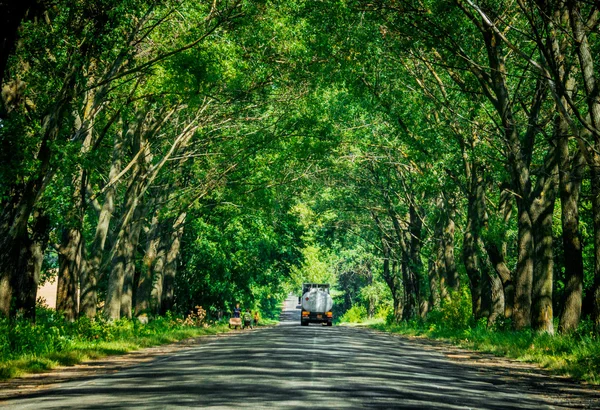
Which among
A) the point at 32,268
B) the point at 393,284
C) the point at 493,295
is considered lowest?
the point at 493,295

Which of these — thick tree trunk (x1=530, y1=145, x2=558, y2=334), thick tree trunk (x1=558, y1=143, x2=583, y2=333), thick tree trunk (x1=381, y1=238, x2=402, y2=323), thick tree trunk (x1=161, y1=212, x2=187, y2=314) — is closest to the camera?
thick tree trunk (x1=558, y1=143, x2=583, y2=333)

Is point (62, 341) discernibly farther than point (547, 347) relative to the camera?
No

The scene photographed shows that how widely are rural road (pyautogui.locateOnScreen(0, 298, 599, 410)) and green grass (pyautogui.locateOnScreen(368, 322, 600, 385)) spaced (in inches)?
30.1

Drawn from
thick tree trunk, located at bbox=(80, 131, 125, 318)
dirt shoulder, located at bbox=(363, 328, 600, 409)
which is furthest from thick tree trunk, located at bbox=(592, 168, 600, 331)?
thick tree trunk, located at bbox=(80, 131, 125, 318)

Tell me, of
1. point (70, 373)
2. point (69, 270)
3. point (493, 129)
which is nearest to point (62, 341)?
point (70, 373)

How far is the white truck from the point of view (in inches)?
2254

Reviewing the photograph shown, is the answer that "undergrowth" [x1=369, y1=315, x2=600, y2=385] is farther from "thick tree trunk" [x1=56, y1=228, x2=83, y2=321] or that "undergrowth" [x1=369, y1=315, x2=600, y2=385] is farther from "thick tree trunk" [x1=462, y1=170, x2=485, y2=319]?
"thick tree trunk" [x1=56, y1=228, x2=83, y2=321]

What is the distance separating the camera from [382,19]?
22.3 m

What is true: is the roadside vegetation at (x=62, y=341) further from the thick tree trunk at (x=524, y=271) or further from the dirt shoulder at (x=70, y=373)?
the thick tree trunk at (x=524, y=271)

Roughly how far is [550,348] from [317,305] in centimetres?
3944

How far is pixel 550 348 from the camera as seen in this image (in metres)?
18.8

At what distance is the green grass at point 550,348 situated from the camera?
15234mm

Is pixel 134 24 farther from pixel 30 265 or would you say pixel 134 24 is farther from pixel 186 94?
pixel 30 265

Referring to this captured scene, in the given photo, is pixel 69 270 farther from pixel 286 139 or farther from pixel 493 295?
pixel 493 295
